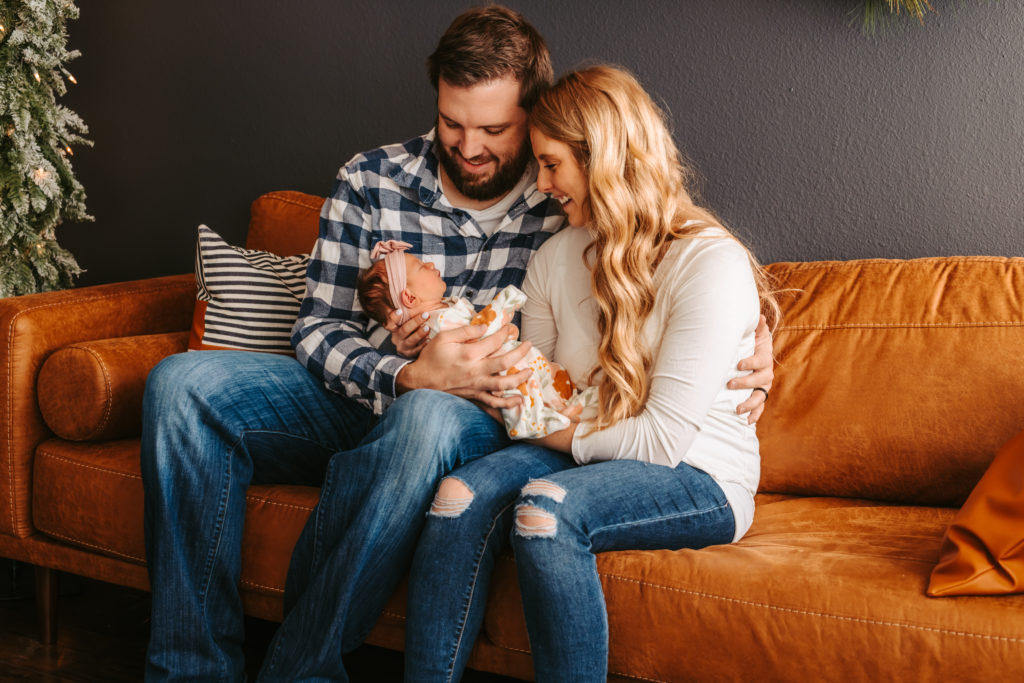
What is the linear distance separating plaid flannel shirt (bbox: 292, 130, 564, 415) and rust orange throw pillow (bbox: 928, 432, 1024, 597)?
97 cm

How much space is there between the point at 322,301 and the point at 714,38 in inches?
48.0

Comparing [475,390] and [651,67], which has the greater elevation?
[651,67]

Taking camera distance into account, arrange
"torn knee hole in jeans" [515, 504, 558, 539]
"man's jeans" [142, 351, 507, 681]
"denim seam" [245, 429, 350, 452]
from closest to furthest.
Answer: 1. "torn knee hole in jeans" [515, 504, 558, 539]
2. "man's jeans" [142, 351, 507, 681]
3. "denim seam" [245, 429, 350, 452]

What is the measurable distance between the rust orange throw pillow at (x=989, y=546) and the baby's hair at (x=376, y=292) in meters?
1.09

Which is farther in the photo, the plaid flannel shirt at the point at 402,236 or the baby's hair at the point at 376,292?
the plaid flannel shirt at the point at 402,236

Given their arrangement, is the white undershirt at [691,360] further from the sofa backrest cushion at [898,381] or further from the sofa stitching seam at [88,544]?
the sofa stitching seam at [88,544]

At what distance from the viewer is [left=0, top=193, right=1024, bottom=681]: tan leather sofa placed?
1.27 m

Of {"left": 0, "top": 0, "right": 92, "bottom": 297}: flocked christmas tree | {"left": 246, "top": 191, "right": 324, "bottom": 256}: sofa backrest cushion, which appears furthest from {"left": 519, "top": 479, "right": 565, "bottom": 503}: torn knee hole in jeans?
{"left": 0, "top": 0, "right": 92, "bottom": 297}: flocked christmas tree

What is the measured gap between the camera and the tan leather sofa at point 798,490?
1.27 m

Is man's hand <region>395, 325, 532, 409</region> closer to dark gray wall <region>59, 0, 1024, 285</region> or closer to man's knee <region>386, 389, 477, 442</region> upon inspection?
man's knee <region>386, 389, 477, 442</region>

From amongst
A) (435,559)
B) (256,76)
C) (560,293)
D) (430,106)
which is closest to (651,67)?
(430,106)

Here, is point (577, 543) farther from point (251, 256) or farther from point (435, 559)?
point (251, 256)

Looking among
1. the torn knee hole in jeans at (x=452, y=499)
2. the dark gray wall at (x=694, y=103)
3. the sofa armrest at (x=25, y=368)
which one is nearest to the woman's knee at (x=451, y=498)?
the torn knee hole in jeans at (x=452, y=499)

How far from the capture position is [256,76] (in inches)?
110
